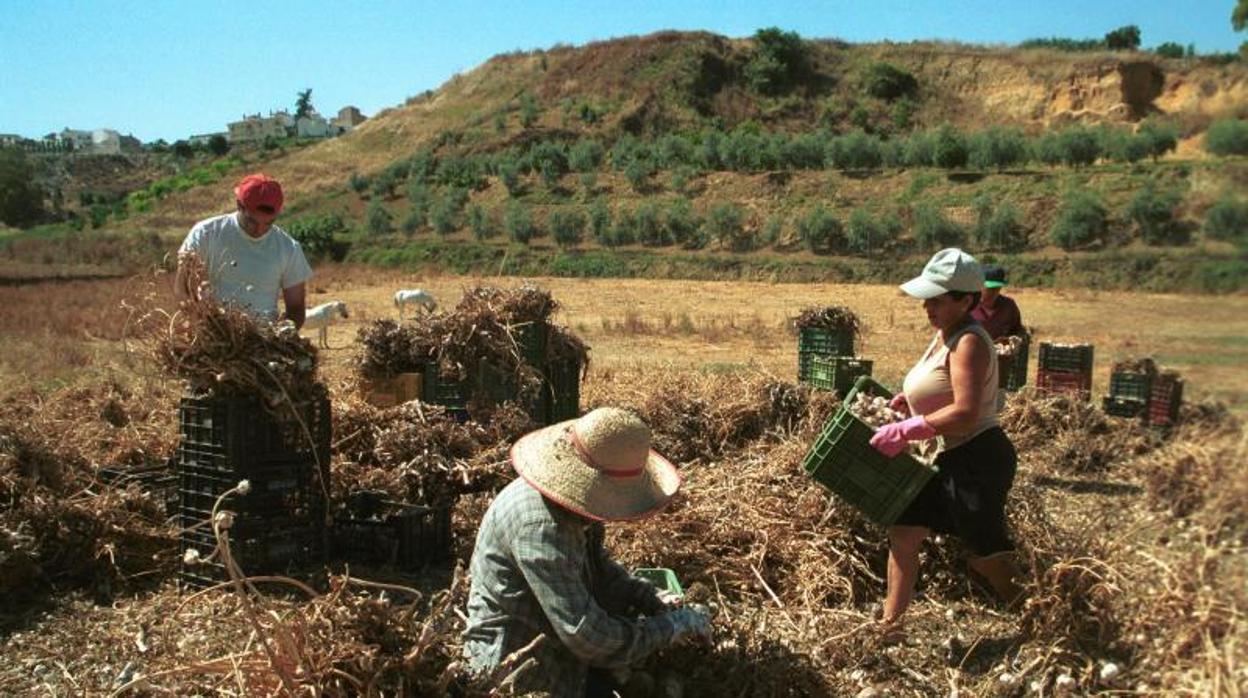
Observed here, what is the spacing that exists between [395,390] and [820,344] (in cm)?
452

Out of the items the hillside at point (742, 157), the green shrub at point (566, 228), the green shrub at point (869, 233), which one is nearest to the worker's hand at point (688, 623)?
the hillside at point (742, 157)

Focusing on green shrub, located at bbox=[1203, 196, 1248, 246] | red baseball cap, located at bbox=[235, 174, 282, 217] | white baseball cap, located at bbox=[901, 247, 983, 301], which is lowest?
white baseball cap, located at bbox=[901, 247, 983, 301]

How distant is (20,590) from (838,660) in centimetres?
388

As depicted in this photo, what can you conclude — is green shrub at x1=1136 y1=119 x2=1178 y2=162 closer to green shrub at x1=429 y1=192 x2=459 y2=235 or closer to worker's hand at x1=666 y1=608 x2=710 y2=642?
green shrub at x1=429 y1=192 x2=459 y2=235

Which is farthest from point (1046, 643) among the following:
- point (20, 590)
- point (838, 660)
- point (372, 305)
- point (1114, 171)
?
point (1114, 171)

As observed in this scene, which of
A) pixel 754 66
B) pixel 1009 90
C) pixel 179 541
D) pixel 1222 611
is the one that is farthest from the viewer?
pixel 754 66

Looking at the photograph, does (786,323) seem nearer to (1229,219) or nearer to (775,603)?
(775,603)

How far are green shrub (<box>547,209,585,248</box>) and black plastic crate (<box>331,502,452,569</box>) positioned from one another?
124ft

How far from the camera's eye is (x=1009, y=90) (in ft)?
215

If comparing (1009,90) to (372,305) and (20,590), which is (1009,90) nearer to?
(372,305)

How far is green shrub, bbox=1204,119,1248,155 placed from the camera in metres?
3.06

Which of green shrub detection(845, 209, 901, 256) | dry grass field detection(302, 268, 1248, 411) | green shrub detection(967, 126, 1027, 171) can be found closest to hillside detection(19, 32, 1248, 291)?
green shrub detection(845, 209, 901, 256)

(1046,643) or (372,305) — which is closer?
(1046,643)

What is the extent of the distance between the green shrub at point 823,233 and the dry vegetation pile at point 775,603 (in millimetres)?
30663
